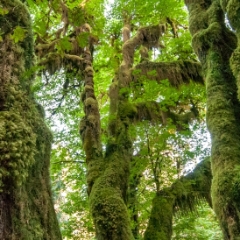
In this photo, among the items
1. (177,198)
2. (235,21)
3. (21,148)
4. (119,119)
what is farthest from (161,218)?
(21,148)

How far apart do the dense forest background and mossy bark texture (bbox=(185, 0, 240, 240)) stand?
0.07 feet

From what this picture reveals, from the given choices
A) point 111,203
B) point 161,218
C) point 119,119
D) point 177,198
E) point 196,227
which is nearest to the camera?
point 111,203

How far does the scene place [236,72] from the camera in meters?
4.11

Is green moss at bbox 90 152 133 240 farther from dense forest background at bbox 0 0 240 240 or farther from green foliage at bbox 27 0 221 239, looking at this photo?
green foliage at bbox 27 0 221 239

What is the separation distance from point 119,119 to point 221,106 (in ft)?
9.50

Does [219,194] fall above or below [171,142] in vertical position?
below

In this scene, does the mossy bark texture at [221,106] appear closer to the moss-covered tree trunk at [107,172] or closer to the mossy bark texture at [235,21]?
the mossy bark texture at [235,21]

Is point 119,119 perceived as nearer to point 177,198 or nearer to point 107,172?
point 107,172

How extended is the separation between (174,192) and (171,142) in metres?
2.28

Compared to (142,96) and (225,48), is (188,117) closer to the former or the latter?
(142,96)

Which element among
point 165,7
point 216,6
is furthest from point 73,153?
point 216,6

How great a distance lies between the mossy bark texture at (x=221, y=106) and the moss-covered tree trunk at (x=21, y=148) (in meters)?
2.92

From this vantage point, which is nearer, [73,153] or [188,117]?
[188,117]

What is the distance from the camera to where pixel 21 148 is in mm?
2051
